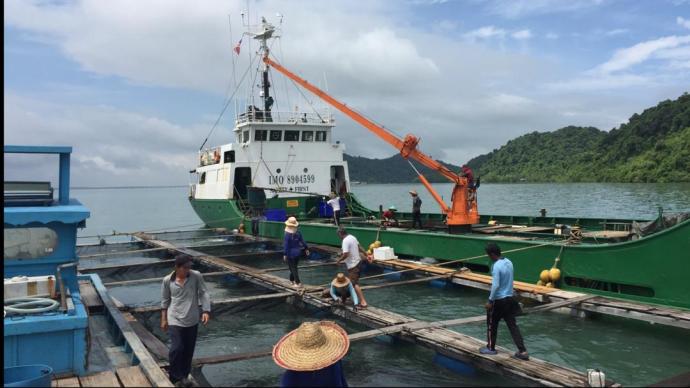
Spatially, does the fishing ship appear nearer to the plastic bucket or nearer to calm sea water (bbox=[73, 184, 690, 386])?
calm sea water (bbox=[73, 184, 690, 386])

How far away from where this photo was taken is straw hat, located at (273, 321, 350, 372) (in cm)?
470

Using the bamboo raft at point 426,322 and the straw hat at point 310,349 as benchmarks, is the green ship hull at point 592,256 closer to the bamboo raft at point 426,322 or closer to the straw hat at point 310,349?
the bamboo raft at point 426,322

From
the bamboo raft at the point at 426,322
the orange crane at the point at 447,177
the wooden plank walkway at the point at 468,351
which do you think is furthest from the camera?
the orange crane at the point at 447,177

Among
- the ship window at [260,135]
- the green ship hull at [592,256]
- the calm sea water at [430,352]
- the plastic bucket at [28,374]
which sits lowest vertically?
the calm sea water at [430,352]

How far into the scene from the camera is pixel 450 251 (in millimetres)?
13602

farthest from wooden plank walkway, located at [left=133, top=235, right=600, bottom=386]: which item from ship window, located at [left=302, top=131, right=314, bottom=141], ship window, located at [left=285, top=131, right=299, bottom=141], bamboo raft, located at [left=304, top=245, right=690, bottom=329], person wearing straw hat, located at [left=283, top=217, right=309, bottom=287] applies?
ship window, located at [left=302, top=131, right=314, bottom=141]

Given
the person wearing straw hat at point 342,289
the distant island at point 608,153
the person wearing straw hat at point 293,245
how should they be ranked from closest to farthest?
the person wearing straw hat at point 342,289
the person wearing straw hat at point 293,245
the distant island at point 608,153

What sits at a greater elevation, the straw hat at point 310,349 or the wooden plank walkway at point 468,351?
the straw hat at point 310,349

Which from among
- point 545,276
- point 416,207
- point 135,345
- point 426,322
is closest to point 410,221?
point 416,207

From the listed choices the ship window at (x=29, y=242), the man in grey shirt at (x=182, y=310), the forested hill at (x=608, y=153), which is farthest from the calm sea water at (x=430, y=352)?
the forested hill at (x=608, y=153)

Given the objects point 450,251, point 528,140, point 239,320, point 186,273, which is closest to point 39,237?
point 186,273

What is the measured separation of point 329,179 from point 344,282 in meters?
15.2

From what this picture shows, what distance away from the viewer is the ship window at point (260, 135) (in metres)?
23.9

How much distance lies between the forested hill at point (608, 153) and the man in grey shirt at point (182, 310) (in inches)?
2965
